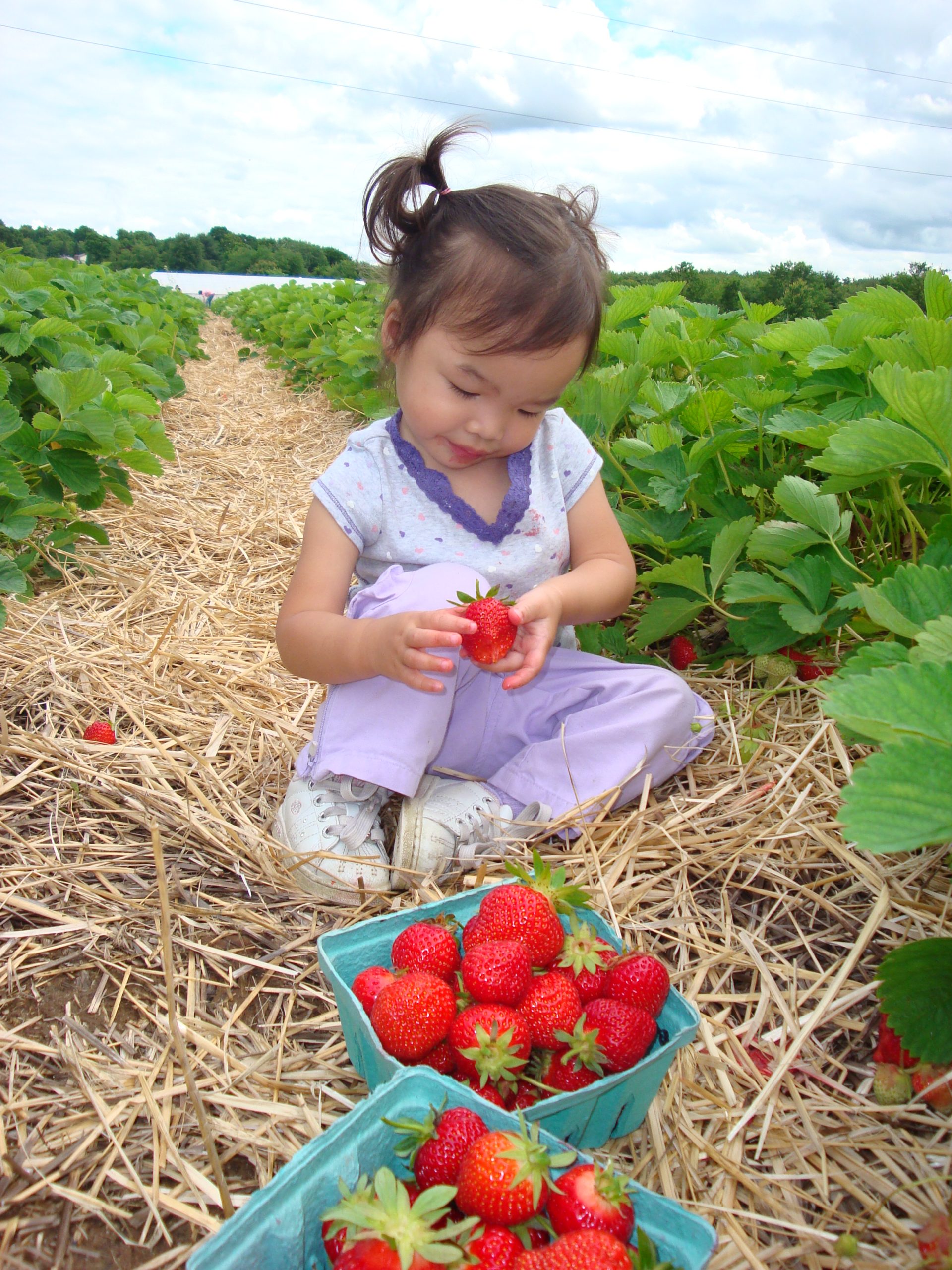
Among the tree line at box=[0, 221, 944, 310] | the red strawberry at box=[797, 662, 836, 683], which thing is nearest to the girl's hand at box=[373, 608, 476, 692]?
the red strawberry at box=[797, 662, 836, 683]

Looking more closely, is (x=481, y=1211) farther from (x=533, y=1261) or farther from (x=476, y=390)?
(x=476, y=390)

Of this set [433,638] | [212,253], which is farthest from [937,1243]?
[212,253]

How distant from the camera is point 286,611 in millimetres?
1780

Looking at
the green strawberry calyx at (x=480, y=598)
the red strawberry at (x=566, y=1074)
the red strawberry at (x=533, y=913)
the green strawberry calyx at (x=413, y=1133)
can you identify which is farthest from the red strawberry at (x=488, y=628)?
the green strawberry calyx at (x=413, y=1133)

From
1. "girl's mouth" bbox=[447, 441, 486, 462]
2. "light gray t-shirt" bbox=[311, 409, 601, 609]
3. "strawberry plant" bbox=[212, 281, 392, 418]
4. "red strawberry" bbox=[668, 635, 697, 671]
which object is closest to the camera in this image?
"girl's mouth" bbox=[447, 441, 486, 462]

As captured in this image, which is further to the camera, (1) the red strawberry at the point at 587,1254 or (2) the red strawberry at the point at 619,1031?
(2) the red strawberry at the point at 619,1031

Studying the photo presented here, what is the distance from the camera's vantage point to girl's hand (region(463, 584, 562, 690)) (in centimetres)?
155

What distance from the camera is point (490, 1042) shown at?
38.8 inches

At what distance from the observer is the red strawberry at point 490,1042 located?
3.19 ft

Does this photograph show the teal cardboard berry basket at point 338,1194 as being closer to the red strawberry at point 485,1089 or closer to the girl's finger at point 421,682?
the red strawberry at point 485,1089

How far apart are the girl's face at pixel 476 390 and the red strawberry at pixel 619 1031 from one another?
1.03m

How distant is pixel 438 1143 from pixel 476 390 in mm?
1212

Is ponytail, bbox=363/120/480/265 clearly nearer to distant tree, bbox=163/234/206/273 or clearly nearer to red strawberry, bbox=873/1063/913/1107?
red strawberry, bbox=873/1063/913/1107

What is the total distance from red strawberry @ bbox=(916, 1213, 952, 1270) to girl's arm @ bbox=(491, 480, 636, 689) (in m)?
0.89
